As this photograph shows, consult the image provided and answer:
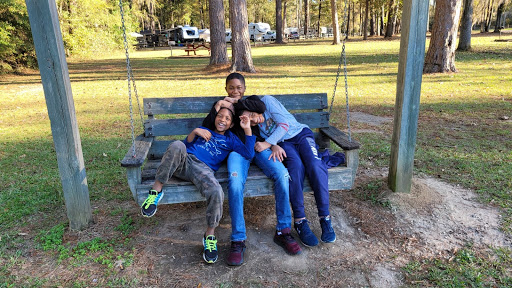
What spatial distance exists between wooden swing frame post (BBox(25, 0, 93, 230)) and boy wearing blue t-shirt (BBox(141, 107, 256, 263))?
2.77 feet

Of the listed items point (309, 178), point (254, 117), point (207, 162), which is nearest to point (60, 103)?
point (207, 162)

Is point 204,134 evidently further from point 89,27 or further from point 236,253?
point 89,27

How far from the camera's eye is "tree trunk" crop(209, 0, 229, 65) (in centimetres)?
1388

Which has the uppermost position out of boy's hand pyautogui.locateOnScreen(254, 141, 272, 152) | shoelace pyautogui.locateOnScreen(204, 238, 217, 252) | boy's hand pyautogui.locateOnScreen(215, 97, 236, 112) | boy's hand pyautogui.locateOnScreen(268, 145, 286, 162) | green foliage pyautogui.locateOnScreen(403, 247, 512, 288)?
boy's hand pyautogui.locateOnScreen(215, 97, 236, 112)

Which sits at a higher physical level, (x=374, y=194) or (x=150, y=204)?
(x=150, y=204)

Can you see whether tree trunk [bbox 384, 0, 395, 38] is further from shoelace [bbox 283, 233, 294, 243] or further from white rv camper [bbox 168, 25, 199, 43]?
shoelace [bbox 283, 233, 294, 243]

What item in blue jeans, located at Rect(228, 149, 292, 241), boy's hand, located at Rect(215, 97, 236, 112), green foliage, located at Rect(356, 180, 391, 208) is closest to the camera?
blue jeans, located at Rect(228, 149, 292, 241)

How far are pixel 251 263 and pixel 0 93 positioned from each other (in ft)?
38.3

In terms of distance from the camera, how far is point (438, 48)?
1102 centimetres

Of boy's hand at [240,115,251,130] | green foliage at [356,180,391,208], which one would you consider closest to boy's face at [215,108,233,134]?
boy's hand at [240,115,251,130]

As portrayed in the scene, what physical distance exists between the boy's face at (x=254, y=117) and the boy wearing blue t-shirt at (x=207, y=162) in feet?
0.25

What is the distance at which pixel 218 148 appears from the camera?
3.21 m

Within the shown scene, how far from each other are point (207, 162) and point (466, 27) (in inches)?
722

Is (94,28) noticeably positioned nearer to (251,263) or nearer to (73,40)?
(73,40)
